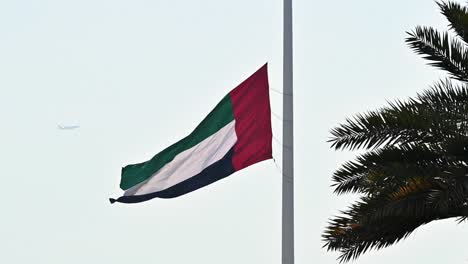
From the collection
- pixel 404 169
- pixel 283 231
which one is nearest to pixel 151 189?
pixel 283 231

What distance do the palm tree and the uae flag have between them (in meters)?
1.24

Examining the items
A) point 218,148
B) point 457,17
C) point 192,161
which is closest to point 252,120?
point 218,148

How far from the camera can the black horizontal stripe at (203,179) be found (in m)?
14.8

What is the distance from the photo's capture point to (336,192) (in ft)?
47.3

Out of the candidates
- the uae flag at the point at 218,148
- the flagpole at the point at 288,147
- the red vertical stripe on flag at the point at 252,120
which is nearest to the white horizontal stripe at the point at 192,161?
the uae flag at the point at 218,148

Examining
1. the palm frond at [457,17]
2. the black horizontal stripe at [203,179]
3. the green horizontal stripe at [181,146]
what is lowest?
the black horizontal stripe at [203,179]

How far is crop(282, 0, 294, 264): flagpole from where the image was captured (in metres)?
14.4

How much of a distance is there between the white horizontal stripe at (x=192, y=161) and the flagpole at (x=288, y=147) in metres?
0.74

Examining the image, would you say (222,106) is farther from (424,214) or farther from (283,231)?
(424,214)

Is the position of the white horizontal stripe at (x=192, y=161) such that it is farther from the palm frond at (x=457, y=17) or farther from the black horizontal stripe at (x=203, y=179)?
the palm frond at (x=457, y=17)

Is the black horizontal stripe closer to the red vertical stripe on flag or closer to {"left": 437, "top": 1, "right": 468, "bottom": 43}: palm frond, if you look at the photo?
the red vertical stripe on flag

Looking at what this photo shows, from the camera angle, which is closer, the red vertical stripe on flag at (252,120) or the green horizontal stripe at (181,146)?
the red vertical stripe on flag at (252,120)

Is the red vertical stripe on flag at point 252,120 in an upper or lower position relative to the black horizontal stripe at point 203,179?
upper

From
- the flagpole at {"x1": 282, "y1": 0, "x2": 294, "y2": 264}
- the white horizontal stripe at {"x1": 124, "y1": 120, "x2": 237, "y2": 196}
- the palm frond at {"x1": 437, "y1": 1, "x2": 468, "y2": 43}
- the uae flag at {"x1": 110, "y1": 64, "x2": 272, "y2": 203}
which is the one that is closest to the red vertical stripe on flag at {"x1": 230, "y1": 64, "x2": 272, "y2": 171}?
the uae flag at {"x1": 110, "y1": 64, "x2": 272, "y2": 203}
